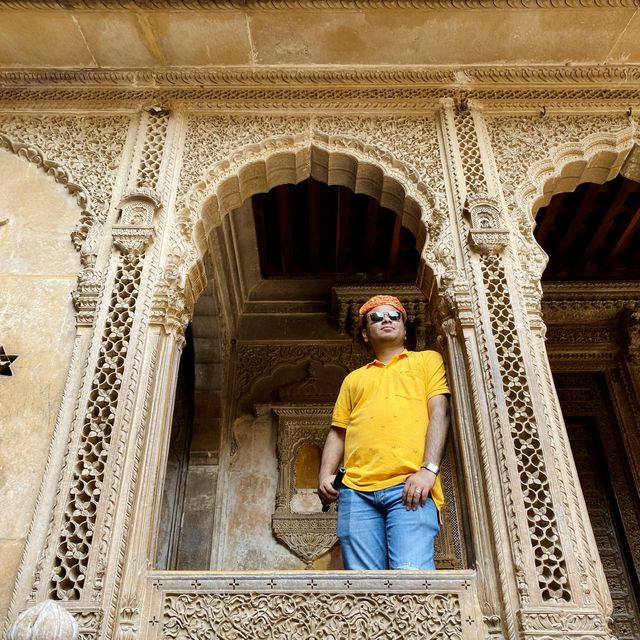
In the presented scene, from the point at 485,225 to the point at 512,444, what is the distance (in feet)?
4.60

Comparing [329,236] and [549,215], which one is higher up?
[329,236]

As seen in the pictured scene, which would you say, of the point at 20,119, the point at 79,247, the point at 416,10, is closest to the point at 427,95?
the point at 416,10

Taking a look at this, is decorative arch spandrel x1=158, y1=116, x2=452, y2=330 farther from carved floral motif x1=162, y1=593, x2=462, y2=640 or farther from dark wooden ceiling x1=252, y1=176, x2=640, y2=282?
carved floral motif x1=162, y1=593, x2=462, y2=640

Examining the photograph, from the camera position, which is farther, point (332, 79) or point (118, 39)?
point (332, 79)

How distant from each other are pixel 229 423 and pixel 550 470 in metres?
4.11

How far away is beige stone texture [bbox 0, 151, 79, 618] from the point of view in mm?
3213

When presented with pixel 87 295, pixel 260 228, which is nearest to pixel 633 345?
pixel 260 228

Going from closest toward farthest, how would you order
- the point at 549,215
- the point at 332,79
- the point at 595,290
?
the point at 332,79 → the point at 549,215 → the point at 595,290

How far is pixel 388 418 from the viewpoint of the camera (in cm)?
322

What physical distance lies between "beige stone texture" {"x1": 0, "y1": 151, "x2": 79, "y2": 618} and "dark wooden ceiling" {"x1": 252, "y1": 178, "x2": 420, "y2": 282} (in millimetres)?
2378

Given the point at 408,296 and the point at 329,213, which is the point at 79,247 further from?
the point at 408,296

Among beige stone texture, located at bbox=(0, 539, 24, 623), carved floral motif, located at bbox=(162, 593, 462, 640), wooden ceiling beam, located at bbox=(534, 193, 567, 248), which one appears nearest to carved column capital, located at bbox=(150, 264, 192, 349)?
beige stone texture, located at bbox=(0, 539, 24, 623)

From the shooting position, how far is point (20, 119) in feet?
15.2

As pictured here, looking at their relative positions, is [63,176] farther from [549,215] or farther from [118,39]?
[549,215]
